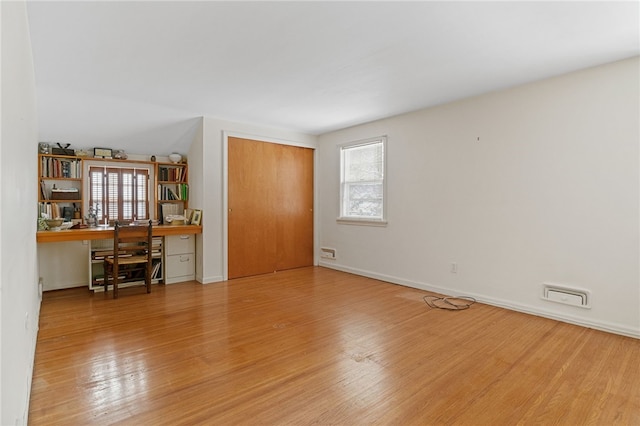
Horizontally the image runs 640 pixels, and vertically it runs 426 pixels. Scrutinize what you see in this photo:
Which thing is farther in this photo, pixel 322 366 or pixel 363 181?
pixel 363 181

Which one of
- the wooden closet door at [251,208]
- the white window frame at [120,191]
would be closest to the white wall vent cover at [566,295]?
the wooden closet door at [251,208]

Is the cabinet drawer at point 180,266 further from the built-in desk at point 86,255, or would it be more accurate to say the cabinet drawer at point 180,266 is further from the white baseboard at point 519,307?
the white baseboard at point 519,307

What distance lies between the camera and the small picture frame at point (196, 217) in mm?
4721

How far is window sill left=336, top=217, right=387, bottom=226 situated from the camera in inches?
194

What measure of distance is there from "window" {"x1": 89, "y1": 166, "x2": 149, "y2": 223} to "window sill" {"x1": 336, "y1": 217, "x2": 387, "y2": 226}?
315 centimetres

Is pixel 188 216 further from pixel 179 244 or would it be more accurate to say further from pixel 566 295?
pixel 566 295

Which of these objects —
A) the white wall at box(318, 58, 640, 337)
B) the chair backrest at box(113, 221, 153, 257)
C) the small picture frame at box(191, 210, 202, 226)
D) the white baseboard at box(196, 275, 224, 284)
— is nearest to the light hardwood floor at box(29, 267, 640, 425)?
the white wall at box(318, 58, 640, 337)

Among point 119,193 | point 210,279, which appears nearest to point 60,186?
point 119,193

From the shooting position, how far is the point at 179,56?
278 centimetres

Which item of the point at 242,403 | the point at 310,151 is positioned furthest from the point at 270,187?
the point at 242,403

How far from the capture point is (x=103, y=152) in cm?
486

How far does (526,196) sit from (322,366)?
271cm

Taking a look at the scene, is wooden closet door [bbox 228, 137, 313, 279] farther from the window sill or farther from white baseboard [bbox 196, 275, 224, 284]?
the window sill

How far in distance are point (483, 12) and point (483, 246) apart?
2495 mm
